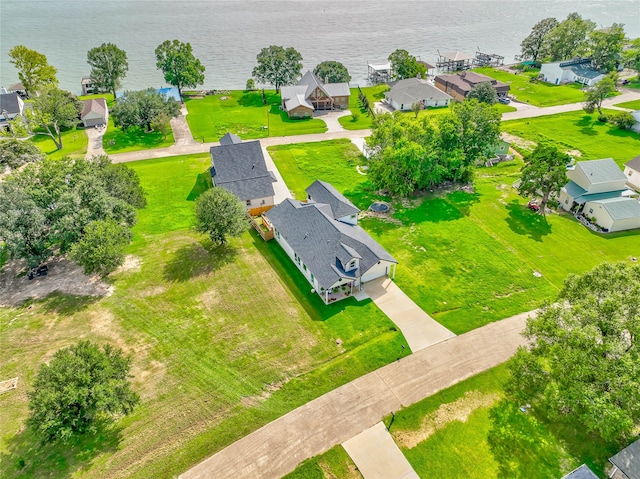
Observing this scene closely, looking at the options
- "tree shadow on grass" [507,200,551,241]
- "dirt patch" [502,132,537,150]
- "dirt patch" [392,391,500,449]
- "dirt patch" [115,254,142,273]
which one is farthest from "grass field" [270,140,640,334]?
"dirt patch" [115,254,142,273]

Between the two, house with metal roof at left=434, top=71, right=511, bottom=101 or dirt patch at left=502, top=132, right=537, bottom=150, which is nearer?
dirt patch at left=502, top=132, right=537, bottom=150

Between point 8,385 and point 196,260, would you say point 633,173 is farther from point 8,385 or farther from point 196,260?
point 8,385

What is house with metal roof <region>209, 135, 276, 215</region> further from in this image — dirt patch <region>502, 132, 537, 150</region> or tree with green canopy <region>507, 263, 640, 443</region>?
dirt patch <region>502, 132, 537, 150</region>

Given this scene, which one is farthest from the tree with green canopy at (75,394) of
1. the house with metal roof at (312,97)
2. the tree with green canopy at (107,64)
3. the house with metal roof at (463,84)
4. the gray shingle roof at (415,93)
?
the house with metal roof at (463,84)

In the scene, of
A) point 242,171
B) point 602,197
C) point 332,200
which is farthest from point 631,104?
point 242,171

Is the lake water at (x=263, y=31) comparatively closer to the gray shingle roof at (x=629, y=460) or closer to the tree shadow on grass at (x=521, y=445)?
the tree shadow on grass at (x=521, y=445)
